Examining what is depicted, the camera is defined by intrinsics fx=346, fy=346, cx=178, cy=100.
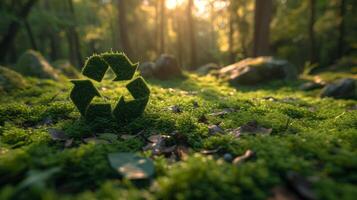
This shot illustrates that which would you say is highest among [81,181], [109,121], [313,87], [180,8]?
[180,8]

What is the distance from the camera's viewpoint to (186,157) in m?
4.29

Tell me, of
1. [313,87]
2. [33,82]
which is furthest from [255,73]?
[33,82]

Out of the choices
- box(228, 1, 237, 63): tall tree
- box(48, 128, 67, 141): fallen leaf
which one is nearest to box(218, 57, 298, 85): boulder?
box(48, 128, 67, 141): fallen leaf

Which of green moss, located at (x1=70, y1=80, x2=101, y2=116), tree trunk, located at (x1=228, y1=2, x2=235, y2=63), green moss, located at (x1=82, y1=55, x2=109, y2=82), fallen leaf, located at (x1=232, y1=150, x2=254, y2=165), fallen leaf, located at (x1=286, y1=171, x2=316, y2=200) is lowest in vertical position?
fallen leaf, located at (x1=286, y1=171, x2=316, y2=200)

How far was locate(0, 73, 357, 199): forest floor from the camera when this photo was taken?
130 inches

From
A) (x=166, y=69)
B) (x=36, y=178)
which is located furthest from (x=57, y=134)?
(x=166, y=69)

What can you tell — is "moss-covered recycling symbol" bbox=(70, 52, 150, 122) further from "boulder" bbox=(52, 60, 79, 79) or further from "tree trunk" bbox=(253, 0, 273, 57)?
"tree trunk" bbox=(253, 0, 273, 57)

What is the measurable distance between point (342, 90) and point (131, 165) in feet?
29.8

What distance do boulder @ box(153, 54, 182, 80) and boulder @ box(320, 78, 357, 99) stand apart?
8.01m

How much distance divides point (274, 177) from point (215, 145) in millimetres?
1378

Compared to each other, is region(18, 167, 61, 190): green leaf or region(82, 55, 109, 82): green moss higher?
region(82, 55, 109, 82): green moss

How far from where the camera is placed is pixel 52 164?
381cm

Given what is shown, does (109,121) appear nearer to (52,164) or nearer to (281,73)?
(52,164)

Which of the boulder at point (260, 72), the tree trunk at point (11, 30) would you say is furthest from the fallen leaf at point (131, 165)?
the tree trunk at point (11, 30)
